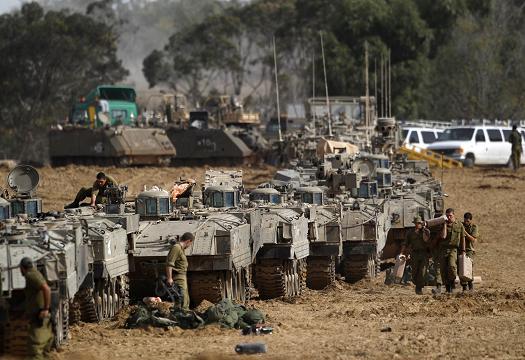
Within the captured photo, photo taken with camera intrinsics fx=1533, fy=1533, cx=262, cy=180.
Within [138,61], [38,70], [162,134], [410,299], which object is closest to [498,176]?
[162,134]

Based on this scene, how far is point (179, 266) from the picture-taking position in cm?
1798

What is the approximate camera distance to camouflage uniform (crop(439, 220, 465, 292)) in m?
21.2

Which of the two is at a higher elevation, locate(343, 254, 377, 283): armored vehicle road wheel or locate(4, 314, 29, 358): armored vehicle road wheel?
locate(4, 314, 29, 358): armored vehicle road wheel

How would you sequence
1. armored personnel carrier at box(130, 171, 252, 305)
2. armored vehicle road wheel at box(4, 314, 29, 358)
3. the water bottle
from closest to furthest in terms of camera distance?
the water bottle, armored vehicle road wheel at box(4, 314, 29, 358), armored personnel carrier at box(130, 171, 252, 305)

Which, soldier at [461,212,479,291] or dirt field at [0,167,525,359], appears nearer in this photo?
dirt field at [0,167,525,359]

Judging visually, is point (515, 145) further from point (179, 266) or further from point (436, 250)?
point (179, 266)

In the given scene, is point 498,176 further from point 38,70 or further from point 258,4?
point 258,4

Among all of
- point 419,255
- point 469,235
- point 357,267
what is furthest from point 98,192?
point 469,235

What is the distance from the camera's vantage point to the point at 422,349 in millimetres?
15117

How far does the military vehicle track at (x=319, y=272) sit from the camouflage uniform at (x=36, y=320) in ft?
29.6

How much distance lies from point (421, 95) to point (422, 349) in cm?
Answer: 5407

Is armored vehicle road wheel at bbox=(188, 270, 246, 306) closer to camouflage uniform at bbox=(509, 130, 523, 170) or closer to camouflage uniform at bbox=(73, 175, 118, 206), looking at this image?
camouflage uniform at bbox=(73, 175, 118, 206)

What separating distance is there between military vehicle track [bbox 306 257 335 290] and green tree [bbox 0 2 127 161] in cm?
4646

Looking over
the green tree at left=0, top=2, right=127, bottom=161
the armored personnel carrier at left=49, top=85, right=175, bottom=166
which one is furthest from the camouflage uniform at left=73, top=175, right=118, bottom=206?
the green tree at left=0, top=2, right=127, bottom=161
